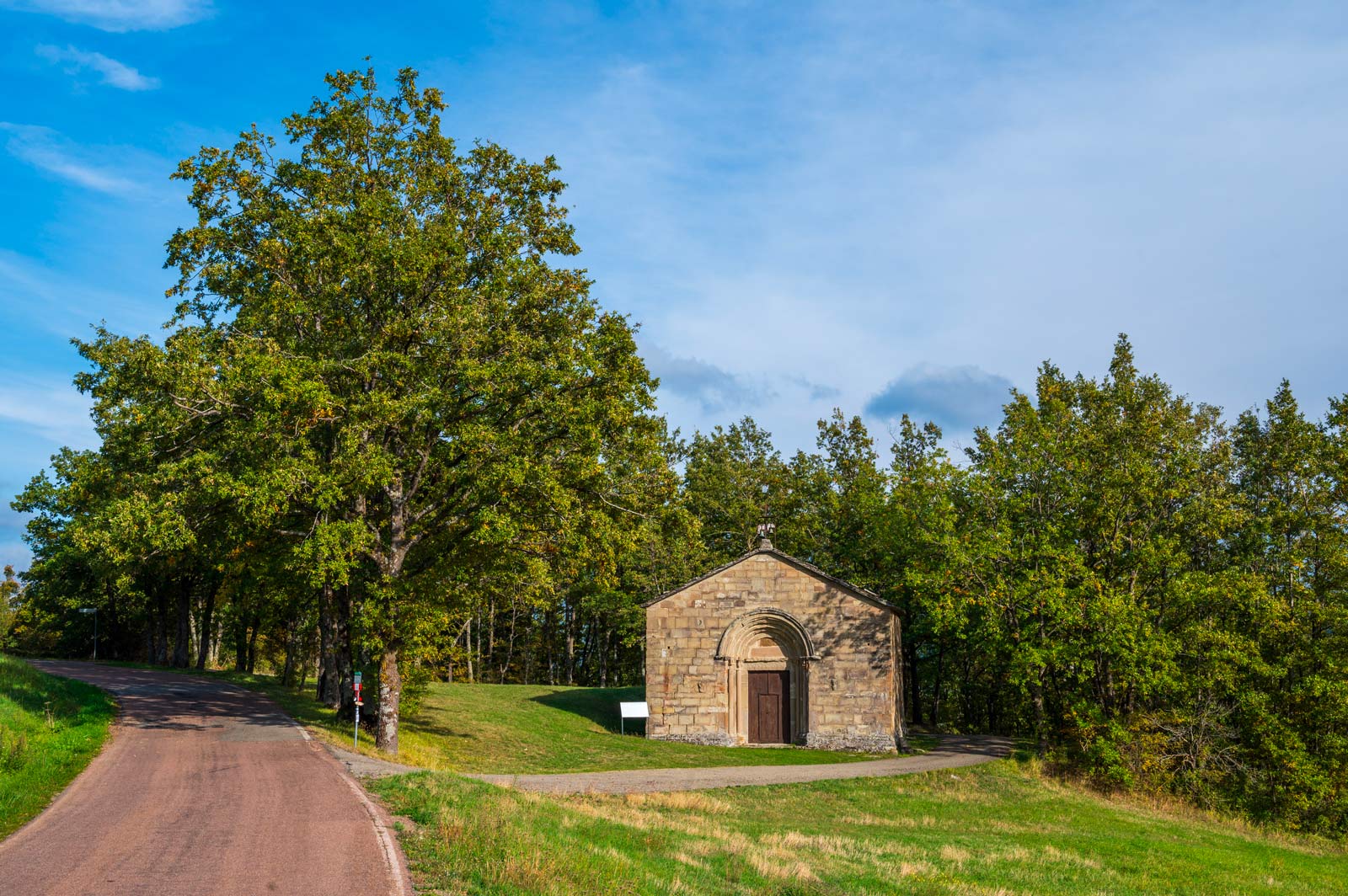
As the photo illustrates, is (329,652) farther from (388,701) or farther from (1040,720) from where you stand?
(1040,720)

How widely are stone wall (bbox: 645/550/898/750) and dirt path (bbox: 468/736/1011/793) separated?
2523 mm

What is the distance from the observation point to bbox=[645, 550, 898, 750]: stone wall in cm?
3372

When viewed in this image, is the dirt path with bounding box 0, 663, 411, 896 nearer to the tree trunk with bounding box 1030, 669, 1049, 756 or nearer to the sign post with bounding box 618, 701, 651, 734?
the sign post with bounding box 618, 701, 651, 734

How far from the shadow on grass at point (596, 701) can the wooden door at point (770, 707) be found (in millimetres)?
4229

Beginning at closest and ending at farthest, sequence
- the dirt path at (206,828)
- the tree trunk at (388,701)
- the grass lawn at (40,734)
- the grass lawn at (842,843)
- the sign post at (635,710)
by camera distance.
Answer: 1. the dirt path at (206,828)
2. the grass lawn at (842,843)
3. the grass lawn at (40,734)
4. the tree trunk at (388,701)
5. the sign post at (635,710)

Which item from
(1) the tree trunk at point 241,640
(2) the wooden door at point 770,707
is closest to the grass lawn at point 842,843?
(2) the wooden door at point 770,707

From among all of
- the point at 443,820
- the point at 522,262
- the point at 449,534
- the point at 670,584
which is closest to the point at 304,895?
the point at 443,820

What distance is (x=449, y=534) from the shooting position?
25.1 m

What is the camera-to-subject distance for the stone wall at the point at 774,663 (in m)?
33.7

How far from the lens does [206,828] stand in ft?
39.8

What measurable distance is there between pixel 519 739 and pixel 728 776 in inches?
315

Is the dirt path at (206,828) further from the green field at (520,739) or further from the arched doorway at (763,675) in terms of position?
the arched doorway at (763,675)

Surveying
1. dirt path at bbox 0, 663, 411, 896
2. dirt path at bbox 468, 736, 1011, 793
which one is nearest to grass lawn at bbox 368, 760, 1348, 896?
dirt path at bbox 0, 663, 411, 896

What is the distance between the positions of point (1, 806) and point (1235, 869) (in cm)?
2160
